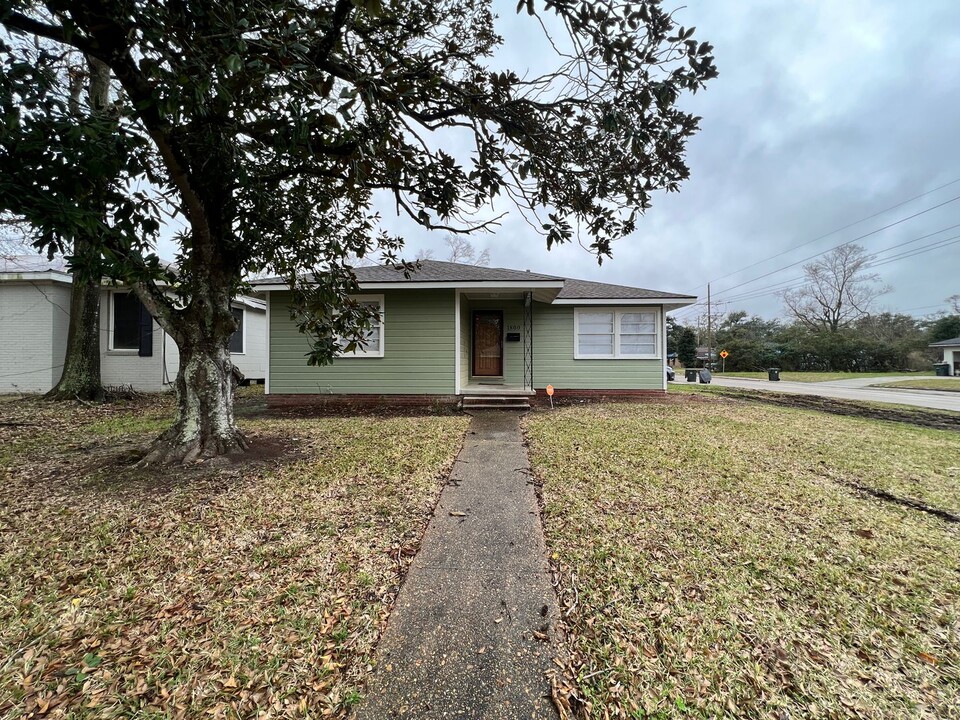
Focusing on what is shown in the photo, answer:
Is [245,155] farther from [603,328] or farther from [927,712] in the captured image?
[603,328]

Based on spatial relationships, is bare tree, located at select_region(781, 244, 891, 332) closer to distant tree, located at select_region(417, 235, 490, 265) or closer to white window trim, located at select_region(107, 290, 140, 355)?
distant tree, located at select_region(417, 235, 490, 265)

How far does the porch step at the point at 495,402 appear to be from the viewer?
8781mm

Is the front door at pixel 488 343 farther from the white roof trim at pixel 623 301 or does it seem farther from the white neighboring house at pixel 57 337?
the white neighboring house at pixel 57 337

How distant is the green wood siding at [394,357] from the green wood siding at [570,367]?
2.65 m

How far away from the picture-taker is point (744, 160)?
2158 centimetres

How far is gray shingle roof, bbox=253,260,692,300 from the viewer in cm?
883

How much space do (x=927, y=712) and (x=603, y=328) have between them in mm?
9417

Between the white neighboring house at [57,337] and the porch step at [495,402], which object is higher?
the white neighboring house at [57,337]

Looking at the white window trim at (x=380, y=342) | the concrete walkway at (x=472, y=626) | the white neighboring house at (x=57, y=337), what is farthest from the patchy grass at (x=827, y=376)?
the white neighboring house at (x=57, y=337)

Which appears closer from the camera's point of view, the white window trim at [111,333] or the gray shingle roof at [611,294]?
the gray shingle roof at [611,294]

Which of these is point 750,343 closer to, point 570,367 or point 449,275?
point 570,367

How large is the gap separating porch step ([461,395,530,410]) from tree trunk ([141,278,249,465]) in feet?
16.1

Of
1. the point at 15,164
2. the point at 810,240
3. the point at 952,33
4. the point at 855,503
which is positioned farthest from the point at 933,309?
the point at 15,164

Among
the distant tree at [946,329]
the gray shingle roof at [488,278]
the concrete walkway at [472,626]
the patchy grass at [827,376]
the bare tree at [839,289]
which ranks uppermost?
the bare tree at [839,289]
